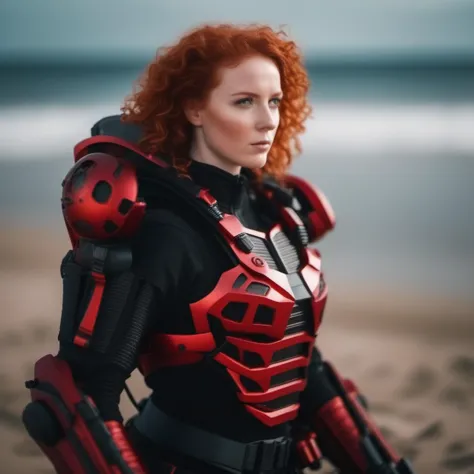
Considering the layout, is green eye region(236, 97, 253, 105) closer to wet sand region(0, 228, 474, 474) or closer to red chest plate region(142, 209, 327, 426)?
red chest plate region(142, 209, 327, 426)

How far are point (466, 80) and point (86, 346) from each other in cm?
1074

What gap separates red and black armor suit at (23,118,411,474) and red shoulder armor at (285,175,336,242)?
0.10m

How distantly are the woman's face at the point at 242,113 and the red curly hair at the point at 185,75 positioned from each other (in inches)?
0.7

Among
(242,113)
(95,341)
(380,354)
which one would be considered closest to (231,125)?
(242,113)

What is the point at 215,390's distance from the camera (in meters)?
1.46

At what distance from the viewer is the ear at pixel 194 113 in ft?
4.97

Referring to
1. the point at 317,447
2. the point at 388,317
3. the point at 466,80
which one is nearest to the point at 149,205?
the point at 317,447

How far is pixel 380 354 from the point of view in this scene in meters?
3.74

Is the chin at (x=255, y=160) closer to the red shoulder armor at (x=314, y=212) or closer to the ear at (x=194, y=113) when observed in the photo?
the ear at (x=194, y=113)

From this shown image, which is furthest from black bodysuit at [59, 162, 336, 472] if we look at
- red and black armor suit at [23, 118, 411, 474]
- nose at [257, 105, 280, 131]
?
nose at [257, 105, 280, 131]

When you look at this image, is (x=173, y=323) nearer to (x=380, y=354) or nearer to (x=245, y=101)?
(x=245, y=101)

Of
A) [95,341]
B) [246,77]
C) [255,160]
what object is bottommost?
[95,341]

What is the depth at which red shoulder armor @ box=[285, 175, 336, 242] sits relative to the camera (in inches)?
68.9

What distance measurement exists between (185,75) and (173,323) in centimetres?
42
